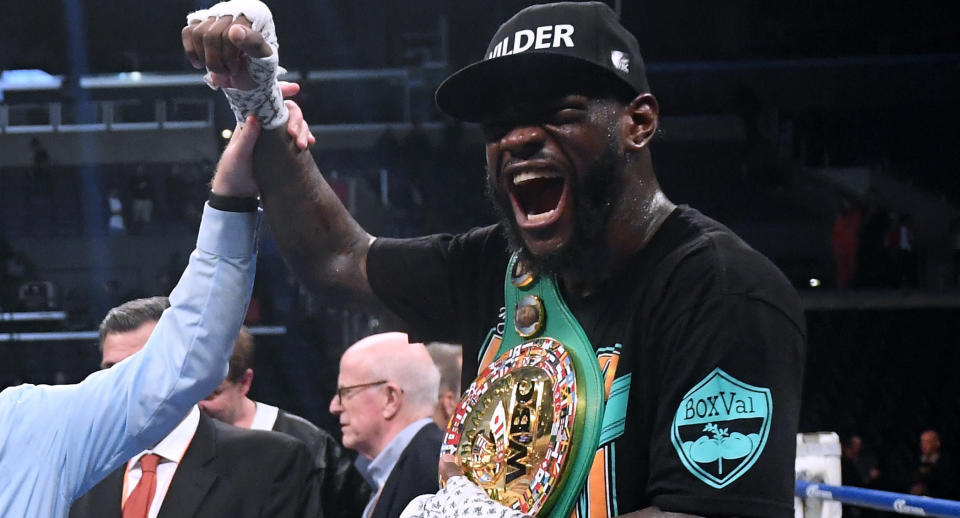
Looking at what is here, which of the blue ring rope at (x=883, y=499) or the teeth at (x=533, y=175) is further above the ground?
the teeth at (x=533, y=175)

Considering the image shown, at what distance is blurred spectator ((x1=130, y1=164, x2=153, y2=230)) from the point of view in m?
10.6

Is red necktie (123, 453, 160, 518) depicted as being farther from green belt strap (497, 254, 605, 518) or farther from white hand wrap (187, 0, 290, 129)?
green belt strap (497, 254, 605, 518)

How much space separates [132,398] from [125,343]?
594 millimetres

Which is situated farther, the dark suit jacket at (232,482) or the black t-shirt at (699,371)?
the dark suit jacket at (232,482)

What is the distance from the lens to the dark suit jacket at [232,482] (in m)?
1.74

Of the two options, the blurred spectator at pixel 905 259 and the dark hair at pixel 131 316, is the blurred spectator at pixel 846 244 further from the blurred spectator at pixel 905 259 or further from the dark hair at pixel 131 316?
the dark hair at pixel 131 316

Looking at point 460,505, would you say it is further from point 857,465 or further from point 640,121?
point 857,465

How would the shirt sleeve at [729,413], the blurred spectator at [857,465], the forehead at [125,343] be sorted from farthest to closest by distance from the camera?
the blurred spectator at [857,465], the forehead at [125,343], the shirt sleeve at [729,413]

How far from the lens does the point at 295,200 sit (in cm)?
135

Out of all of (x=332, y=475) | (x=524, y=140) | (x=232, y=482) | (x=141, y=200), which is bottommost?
(x=332, y=475)

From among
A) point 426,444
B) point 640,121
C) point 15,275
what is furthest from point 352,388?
point 15,275

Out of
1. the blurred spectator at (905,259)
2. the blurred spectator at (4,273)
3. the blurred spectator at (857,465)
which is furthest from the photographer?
the blurred spectator at (4,273)

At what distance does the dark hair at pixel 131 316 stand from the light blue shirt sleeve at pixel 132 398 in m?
0.53

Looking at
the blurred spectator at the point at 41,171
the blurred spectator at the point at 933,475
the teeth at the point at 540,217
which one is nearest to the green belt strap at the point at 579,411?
the teeth at the point at 540,217
